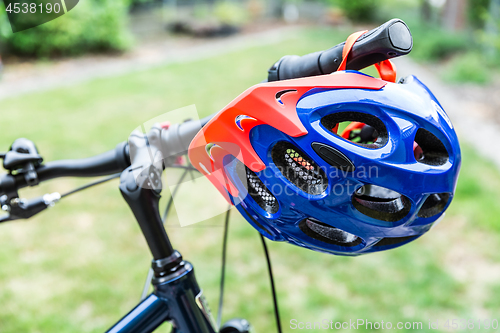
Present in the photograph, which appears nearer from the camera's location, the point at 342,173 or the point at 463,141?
the point at 342,173

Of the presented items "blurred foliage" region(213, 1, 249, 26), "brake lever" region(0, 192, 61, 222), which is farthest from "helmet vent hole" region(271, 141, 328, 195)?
"blurred foliage" region(213, 1, 249, 26)

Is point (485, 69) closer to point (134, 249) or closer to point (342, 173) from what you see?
point (134, 249)

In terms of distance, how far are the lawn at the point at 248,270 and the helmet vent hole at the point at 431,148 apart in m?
1.55

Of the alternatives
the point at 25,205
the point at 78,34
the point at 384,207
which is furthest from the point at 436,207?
the point at 78,34

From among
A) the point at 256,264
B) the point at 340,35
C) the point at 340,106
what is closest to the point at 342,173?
the point at 340,106

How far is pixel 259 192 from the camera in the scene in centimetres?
98

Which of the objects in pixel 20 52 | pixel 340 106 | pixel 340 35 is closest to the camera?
pixel 340 106

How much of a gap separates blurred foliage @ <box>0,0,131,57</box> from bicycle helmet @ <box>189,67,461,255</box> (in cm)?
898

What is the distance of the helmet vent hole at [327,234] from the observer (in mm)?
1002

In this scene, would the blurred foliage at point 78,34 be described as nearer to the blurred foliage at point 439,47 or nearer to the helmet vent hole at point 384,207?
the blurred foliage at point 439,47

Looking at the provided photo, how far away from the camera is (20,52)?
350 inches

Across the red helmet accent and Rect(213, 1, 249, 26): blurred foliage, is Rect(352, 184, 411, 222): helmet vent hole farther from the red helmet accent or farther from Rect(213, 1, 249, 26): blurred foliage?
Rect(213, 1, 249, 26): blurred foliage

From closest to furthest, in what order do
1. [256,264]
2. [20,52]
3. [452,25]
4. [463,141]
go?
[256,264] < [463,141] < [20,52] < [452,25]

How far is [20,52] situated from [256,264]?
817cm
